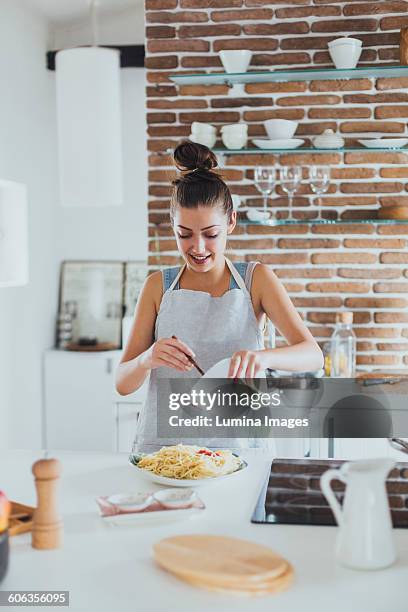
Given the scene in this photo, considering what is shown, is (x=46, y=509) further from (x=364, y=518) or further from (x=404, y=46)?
(x=404, y=46)

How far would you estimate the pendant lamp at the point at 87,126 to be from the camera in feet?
11.9

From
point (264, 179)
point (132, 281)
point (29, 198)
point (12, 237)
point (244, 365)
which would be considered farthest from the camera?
point (132, 281)

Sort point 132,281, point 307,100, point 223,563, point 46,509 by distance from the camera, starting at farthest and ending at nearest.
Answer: point 132,281 < point 307,100 < point 46,509 < point 223,563

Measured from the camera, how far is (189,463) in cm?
172

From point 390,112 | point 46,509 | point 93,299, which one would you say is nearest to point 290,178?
point 390,112

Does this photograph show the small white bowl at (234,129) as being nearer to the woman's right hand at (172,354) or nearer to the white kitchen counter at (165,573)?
the woman's right hand at (172,354)

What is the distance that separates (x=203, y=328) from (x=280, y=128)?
1.53m

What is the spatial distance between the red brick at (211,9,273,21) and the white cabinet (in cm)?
203

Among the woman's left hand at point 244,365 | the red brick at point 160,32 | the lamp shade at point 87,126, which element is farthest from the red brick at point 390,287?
the woman's left hand at point 244,365

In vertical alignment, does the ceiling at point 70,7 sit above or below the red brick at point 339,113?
above

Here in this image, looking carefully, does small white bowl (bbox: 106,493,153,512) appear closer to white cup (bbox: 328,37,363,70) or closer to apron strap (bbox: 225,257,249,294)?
apron strap (bbox: 225,257,249,294)

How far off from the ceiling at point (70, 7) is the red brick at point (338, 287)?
2289 millimetres

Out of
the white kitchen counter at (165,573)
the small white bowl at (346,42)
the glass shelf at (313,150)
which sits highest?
the small white bowl at (346,42)

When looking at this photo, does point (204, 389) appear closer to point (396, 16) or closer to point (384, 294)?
point (384, 294)
